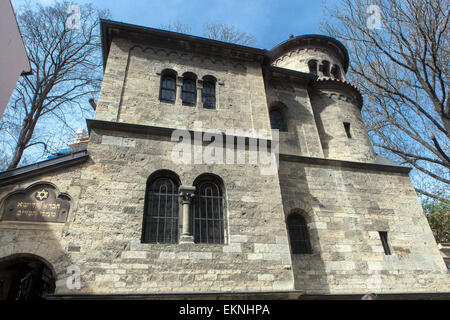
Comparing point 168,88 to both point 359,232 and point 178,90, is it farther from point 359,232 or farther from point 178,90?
point 359,232

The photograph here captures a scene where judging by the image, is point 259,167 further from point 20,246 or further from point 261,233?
point 20,246

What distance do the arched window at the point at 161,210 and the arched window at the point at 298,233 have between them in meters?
3.53

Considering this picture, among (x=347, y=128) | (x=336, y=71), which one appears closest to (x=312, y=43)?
(x=336, y=71)

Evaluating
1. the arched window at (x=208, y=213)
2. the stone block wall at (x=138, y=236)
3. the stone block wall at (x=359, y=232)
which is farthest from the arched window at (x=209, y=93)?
the stone block wall at (x=359, y=232)

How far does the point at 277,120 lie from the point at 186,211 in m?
5.70

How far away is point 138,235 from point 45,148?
8082mm

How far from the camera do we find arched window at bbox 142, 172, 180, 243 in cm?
693

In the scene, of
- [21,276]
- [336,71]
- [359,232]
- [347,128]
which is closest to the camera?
[21,276]

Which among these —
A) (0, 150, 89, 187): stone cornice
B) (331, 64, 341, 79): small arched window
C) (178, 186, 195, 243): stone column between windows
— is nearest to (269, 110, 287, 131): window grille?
(331, 64, 341, 79): small arched window

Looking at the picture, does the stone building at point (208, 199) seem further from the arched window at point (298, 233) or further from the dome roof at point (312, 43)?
the dome roof at point (312, 43)

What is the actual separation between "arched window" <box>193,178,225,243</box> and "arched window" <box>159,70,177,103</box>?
3074mm

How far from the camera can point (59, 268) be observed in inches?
233

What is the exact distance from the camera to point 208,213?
753cm

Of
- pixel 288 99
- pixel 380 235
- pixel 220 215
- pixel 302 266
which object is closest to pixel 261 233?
pixel 220 215
